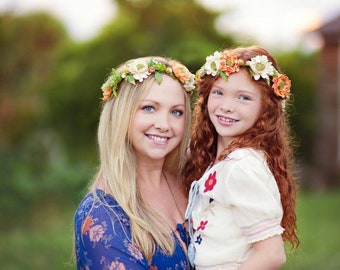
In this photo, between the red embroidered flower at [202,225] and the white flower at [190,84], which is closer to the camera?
the red embroidered flower at [202,225]

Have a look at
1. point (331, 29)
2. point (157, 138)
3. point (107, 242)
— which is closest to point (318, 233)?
point (331, 29)

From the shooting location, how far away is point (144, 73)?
10.2 feet

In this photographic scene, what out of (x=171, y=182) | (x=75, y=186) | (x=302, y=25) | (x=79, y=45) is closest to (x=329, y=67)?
(x=302, y=25)

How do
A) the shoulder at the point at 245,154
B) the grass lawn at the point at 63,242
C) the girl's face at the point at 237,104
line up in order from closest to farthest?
the shoulder at the point at 245,154 → the girl's face at the point at 237,104 → the grass lawn at the point at 63,242

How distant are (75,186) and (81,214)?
850 cm

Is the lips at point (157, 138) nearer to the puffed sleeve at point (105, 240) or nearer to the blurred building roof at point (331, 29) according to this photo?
the puffed sleeve at point (105, 240)

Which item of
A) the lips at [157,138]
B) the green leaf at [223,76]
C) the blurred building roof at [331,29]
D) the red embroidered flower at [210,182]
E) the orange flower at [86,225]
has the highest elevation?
the blurred building roof at [331,29]

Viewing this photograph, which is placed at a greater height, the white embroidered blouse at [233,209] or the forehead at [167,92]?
the forehead at [167,92]

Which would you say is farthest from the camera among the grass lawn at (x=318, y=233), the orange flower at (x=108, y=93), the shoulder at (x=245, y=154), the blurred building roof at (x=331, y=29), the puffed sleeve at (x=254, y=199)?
the blurred building roof at (x=331, y=29)

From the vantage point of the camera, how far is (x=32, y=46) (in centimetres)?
1761

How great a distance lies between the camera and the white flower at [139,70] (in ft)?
10.2

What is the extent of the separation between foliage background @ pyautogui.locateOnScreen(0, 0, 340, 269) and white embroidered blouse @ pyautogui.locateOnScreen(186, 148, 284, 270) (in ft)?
14.9

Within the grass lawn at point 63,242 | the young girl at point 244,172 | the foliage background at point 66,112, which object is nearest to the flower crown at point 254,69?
the young girl at point 244,172

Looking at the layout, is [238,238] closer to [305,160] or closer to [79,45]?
[79,45]
